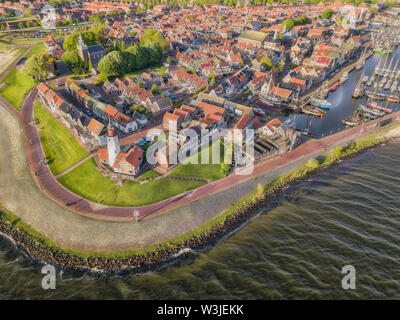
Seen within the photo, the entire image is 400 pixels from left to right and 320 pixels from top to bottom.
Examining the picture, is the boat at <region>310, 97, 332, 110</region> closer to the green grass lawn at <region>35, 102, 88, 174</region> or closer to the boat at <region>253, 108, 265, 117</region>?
the boat at <region>253, 108, 265, 117</region>

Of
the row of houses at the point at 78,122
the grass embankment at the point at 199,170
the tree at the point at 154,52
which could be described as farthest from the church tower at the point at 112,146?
the tree at the point at 154,52

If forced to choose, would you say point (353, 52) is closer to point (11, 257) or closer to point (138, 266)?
point (138, 266)

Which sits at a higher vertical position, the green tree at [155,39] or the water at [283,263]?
the green tree at [155,39]

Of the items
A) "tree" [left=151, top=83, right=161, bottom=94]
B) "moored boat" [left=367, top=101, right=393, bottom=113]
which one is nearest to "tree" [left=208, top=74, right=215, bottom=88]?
"tree" [left=151, top=83, right=161, bottom=94]

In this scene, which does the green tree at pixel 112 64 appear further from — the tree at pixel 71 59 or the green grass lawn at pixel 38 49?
the green grass lawn at pixel 38 49
